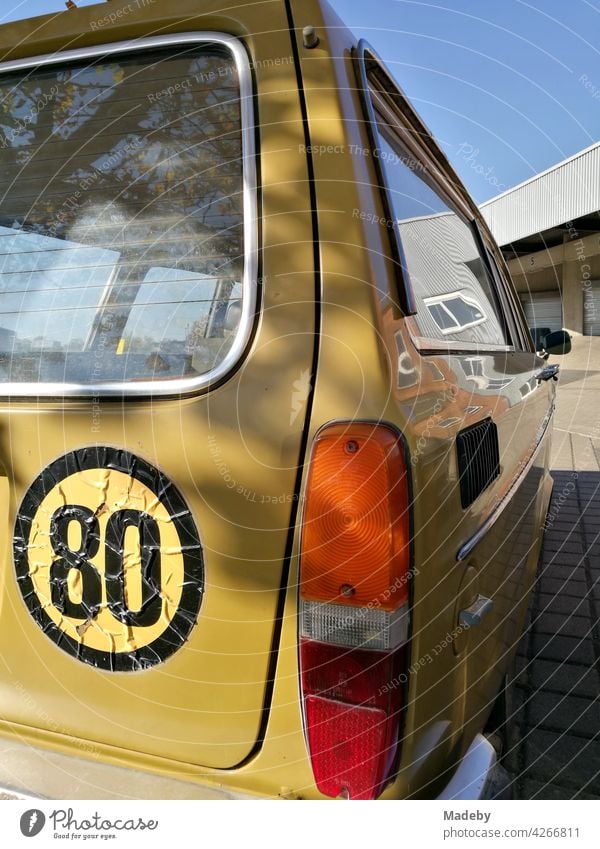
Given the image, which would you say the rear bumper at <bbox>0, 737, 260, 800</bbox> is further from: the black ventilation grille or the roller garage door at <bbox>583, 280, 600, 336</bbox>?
the roller garage door at <bbox>583, 280, 600, 336</bbox>

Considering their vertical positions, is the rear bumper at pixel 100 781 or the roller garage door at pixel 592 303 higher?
the roller garage door at pixel 592 303

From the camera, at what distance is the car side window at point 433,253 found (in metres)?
1.39

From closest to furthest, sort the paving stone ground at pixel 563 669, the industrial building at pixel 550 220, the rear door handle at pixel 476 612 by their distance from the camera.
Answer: the rear door handle at pixel 476 612
the paving stone ground at pixel 563 669
the industrial building at pixel 550 220

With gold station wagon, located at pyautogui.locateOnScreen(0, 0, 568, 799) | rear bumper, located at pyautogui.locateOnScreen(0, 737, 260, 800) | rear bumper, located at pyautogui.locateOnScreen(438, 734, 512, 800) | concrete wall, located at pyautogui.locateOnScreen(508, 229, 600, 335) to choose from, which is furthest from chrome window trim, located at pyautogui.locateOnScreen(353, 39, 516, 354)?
concrete wall, located at pyautogui.locateOnScreen(508, 229, 600, 335)

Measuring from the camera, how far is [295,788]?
1.19 meters

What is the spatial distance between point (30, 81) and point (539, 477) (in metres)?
2.87

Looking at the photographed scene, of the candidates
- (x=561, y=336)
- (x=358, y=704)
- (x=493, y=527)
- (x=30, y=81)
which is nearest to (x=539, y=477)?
(x=561, y=336)

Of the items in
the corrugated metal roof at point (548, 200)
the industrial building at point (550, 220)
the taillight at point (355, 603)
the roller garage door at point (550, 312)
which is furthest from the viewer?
the roller garage door at point (550, 312)

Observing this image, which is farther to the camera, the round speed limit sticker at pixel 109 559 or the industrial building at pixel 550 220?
the industrial building at pixel 550 220

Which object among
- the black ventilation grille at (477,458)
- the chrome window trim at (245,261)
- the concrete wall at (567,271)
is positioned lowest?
the black ventilation grille at (477,458)

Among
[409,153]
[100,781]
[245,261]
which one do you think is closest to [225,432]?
[245,261]
